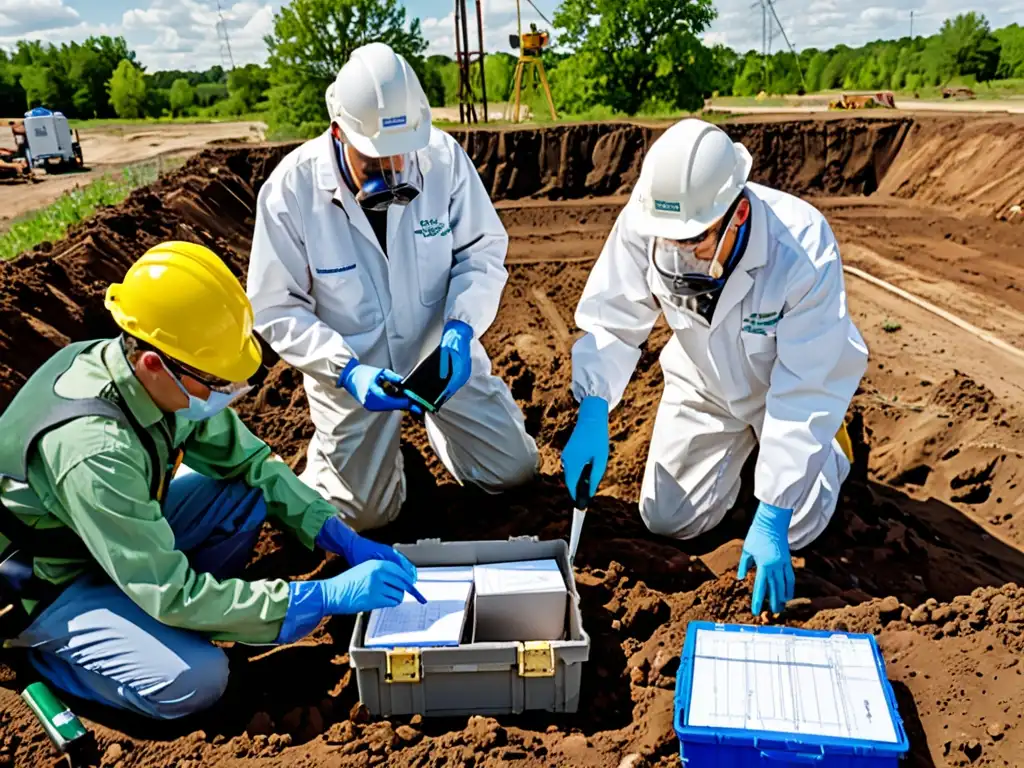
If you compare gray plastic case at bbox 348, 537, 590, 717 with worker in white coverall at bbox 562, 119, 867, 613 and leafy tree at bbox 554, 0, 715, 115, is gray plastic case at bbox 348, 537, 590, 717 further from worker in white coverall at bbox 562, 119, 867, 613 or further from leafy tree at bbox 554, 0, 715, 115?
leafy tree at bbox 554, 0, 715, 115

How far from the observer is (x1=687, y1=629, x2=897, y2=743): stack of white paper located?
2.30 meters

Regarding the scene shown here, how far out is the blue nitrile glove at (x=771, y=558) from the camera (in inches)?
124

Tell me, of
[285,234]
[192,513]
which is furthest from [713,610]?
[285,234]

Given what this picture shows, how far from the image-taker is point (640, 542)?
3881 mm

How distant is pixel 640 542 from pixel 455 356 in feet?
4.03

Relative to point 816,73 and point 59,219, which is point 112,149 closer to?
point 59,219

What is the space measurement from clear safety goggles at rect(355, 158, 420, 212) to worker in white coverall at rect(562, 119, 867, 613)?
91 centimetres

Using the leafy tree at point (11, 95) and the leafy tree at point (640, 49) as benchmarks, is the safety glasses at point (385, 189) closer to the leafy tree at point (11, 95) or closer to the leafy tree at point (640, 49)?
the leafy tree at point (640, 49)

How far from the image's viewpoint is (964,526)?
13.9ft

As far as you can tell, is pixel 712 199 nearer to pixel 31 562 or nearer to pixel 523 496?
pixel 523 496

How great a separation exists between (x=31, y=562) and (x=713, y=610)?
2462 millimetres

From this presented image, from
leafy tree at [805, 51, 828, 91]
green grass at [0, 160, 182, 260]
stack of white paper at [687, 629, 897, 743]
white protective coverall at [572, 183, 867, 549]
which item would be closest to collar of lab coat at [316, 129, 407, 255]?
white protective coverall at [572, 183, 867, 549]

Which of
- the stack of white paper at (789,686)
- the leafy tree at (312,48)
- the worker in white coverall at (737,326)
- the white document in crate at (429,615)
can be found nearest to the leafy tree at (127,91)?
the leafy tree at (312,48)

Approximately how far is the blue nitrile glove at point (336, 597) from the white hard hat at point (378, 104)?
175 centimetres
